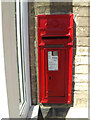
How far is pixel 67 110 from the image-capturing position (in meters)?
2.09

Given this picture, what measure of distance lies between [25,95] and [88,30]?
1444 millimetres

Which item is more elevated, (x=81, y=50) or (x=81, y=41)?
(x=81, y=41)

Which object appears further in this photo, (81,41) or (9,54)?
(81,41)

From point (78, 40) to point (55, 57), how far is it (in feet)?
1.56

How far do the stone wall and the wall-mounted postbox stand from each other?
0.19m

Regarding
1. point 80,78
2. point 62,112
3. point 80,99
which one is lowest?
point 62,112

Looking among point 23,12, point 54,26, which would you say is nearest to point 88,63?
point 54,26

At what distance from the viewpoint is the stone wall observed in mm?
1842

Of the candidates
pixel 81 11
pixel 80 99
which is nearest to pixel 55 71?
pixel 80 99

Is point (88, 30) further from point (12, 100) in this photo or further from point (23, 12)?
point (12, 100)

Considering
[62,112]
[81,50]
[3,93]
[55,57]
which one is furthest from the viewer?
[62,112]

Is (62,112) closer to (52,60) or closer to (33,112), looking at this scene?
(33,112)

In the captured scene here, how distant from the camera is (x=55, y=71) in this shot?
187 cm

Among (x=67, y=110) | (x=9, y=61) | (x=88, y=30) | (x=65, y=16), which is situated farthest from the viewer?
(x=67, y=110)
